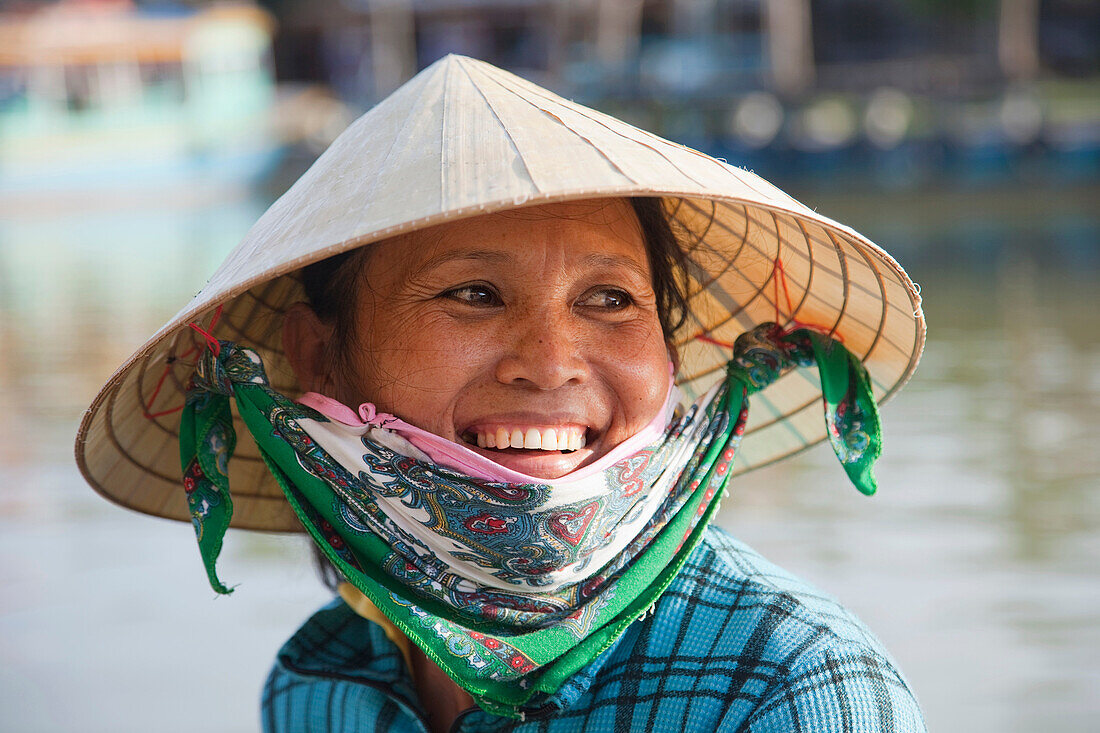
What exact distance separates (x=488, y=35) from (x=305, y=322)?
25.6 meters

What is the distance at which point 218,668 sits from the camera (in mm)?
3566

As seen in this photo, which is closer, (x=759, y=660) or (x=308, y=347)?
(x=759, y=660)

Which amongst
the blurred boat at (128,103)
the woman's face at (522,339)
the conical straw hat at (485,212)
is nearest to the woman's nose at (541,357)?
the woman's face at (522,339)

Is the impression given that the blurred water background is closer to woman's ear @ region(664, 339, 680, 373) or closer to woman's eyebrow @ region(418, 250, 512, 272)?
woman's ear @ region(664, 339, 680, 373)

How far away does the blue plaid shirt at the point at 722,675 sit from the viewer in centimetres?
105

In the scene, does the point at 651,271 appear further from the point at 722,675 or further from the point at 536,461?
the point at 722,675

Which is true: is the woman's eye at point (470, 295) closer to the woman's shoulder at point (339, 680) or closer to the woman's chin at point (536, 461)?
the woman's chin at point (536, 461)

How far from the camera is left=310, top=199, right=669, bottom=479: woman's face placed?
1.15m

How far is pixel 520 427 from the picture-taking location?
115 centimetres

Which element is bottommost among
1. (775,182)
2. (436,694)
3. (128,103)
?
(775,182)

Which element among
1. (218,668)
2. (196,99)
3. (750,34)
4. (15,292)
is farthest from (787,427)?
(196,99)

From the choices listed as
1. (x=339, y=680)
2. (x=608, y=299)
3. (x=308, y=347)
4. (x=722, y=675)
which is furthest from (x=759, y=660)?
(x=308, y=347)

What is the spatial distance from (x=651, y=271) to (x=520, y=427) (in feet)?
0.93

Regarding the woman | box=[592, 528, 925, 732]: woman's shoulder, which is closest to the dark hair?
the woman
